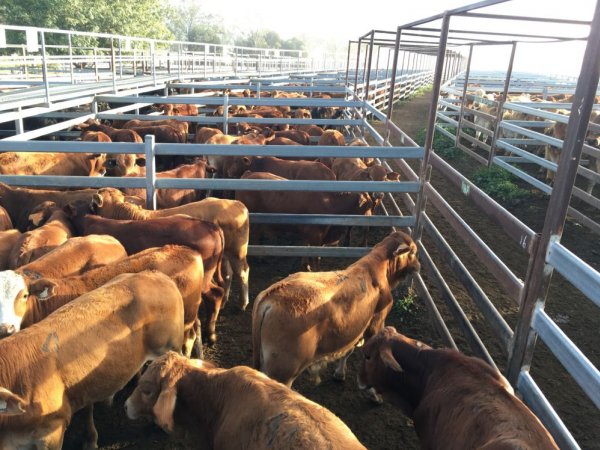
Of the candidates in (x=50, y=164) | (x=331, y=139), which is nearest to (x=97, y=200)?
(x=50, y=164)

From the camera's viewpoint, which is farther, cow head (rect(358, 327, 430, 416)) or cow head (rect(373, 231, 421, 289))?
cow head (rect(373, 231, 421, 289))

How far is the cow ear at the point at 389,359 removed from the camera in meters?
3.40

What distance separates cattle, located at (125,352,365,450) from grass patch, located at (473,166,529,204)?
863cm

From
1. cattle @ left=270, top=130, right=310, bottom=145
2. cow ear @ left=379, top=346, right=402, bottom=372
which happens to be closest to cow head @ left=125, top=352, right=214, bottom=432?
cow ear @ left=379, top=346, right=402, bottom=372

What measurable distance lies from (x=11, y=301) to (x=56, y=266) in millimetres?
664

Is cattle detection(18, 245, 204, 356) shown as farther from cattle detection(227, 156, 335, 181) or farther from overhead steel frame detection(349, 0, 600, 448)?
cattle detection(227, 156, 335, 181)

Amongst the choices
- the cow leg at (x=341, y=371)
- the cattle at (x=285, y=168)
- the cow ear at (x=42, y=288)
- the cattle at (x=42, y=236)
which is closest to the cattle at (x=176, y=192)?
the cattle at (x=285, y=168)

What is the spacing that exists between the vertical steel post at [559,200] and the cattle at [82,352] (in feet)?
8.13

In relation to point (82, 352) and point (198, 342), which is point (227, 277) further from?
point (82, 352)

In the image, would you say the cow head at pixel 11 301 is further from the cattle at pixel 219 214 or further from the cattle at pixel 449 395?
the cattle at pixel 449 395

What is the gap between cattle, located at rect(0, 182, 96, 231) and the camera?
6.02 meters

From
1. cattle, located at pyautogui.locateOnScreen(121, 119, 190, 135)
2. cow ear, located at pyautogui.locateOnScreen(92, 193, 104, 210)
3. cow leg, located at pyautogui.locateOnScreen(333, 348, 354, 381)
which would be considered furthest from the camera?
cattle, located at pyautogui.locateOnScreen(121, 119, 190, 135)

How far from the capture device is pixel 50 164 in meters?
7.95

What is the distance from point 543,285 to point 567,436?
0.84m
